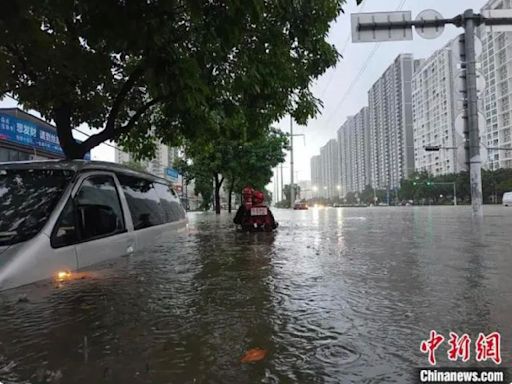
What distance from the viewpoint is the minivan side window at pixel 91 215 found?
13.5 feet

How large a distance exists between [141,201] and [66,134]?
4218mm

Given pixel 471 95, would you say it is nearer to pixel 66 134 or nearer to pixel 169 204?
pixel 169 204

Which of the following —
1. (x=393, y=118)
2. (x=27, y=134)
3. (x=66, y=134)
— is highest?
(x=393, y=118)

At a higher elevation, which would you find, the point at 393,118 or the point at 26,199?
the point at 393,118

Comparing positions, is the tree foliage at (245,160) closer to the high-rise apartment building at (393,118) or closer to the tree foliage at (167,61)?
the tree foliage at (167,61)

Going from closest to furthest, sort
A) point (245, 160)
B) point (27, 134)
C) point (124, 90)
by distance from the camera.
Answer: point (124, 90) → point (27, 134) → point (245, 160)

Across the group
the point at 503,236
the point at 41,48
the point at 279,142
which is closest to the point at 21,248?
the point at 41,48

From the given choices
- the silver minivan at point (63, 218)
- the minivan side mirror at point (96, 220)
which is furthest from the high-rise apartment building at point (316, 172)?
the minivan side mirror at point (96, 220)

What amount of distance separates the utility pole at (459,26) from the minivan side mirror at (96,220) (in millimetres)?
12710

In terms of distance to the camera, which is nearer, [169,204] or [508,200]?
[169,204]

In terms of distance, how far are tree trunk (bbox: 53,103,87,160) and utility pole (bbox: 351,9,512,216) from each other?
10.2m

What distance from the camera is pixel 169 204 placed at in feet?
25.0
